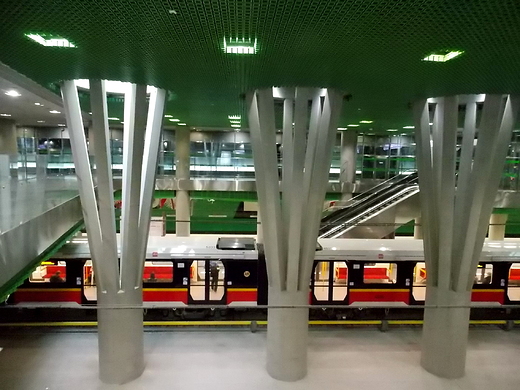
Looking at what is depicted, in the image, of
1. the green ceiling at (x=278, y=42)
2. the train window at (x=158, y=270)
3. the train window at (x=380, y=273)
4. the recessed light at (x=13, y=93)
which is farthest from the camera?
the recessed light at (x=13, y=93)

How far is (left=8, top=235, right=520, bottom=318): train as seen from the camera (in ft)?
33.4

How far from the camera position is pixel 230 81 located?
715 cm

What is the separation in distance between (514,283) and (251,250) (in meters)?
7.72

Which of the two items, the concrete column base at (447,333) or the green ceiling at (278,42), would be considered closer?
the green ceiling at (278,42)

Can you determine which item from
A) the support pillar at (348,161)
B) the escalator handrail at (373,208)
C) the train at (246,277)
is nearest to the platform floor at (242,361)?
the train at (246,277)

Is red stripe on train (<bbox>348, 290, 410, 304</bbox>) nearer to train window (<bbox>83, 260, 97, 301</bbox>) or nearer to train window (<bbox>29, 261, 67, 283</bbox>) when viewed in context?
train window (<bbox>83, 260, 97, 301</bbox>)

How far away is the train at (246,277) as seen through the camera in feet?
33.4

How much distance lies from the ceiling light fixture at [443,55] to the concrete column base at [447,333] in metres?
5.48

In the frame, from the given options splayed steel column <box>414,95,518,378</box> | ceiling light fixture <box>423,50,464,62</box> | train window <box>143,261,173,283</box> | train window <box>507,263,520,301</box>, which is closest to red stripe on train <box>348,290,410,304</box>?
splayed steel column <box>414,95,518,378</box>

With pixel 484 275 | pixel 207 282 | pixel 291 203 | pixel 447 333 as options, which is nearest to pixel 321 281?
pixel 207 282

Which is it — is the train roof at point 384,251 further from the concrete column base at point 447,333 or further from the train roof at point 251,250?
the concrete column base at point 447,333

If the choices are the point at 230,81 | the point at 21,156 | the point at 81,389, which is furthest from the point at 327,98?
the point at 81,389

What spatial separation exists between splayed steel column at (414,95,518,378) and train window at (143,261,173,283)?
22.0 ft

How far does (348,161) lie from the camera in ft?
70.9
